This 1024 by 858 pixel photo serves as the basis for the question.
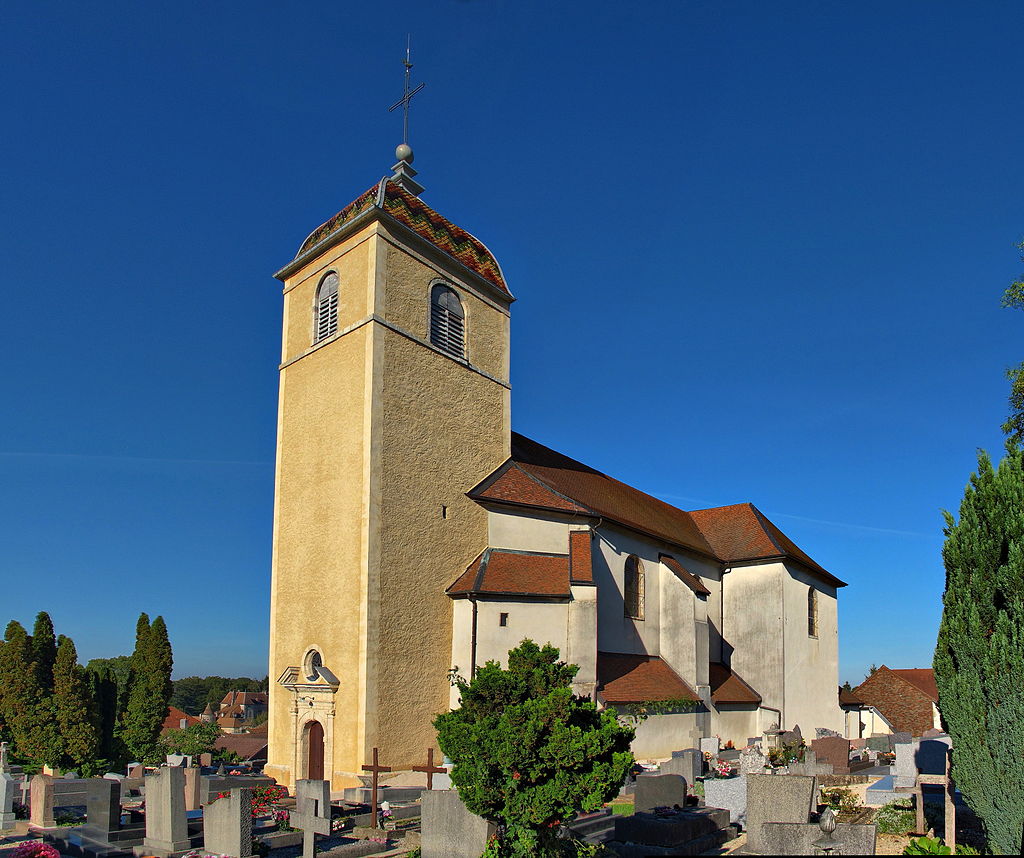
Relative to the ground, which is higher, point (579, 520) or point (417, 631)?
point (579, 520)

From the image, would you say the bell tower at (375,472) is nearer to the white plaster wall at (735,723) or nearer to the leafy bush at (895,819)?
the white plaster wall at (735,723)

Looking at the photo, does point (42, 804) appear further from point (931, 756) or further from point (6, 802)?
point (931, 756)

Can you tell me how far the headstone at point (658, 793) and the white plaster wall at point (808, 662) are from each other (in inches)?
597

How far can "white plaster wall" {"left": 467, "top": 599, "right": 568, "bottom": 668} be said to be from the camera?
18656 mm

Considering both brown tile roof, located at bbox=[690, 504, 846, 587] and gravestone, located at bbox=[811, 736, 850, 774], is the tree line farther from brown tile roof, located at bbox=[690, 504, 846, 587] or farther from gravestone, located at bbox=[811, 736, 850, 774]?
gravestone, located at bbox=[811, 736, 850, 774]

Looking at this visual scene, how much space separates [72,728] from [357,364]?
56.6 feet

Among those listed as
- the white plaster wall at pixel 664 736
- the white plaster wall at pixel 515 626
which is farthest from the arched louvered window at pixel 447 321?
the white plaster wall at pixel 664 736

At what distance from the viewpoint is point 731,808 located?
42.0 feet

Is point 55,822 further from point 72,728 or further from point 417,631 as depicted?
point 72,728

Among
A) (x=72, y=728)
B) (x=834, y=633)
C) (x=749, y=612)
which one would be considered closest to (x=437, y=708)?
(x=749, y=612)

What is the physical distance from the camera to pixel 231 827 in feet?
36.8

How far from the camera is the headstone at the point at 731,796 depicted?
12712 mm

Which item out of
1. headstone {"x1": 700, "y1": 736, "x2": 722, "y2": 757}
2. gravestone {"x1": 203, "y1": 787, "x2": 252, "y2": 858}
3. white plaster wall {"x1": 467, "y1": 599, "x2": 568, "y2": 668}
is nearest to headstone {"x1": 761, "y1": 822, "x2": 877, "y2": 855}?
gravestone {"x1": 203, "y1": 787, "x2": 252, "y2": 858}

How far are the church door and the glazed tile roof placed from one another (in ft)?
39.5
